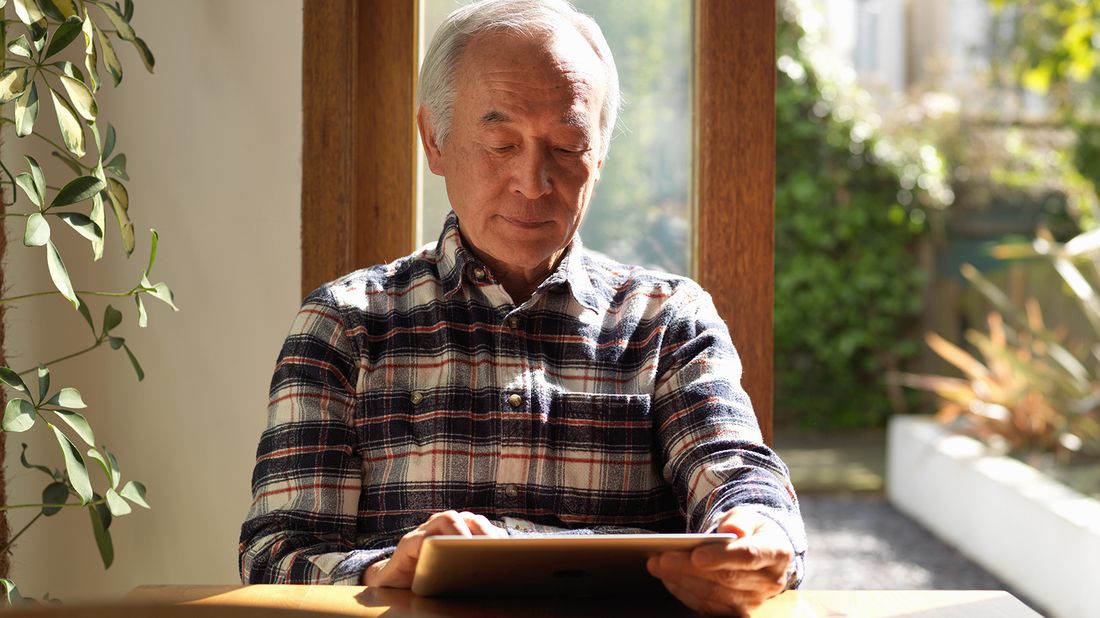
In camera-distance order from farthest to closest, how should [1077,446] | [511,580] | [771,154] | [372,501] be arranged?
[1077,446] → [771,154] → [372,501] → [511,580]

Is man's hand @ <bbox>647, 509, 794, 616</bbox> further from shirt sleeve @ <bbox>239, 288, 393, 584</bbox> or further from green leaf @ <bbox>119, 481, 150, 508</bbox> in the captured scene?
green leaf @ <bbox>119, 481, 150, 508</bbox>

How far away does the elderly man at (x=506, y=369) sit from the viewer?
140 centimetres

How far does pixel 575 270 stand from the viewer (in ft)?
5.18

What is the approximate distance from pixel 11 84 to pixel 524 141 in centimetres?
70

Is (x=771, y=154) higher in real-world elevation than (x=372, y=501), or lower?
higher

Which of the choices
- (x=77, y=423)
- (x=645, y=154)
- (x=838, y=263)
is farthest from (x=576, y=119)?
(x=838, y=263)

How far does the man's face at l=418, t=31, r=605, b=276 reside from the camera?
1491mm

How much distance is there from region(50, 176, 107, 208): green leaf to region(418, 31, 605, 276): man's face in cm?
50

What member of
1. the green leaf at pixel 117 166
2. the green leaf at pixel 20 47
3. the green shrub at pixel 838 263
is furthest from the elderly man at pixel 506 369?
the green shrub at pixel 838 263

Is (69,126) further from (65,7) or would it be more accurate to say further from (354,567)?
(354,567)

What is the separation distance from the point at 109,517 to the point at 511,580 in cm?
90

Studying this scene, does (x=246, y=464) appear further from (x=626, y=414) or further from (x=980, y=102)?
(x=980, y=102)

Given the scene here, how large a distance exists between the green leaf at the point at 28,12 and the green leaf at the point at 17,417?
0.51 meters

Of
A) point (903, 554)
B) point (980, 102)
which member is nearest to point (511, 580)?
point (903, 554)
